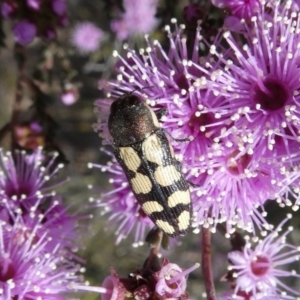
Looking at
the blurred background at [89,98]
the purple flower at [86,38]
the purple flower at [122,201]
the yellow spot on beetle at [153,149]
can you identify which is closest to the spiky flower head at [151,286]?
the yellow spot on beetle at [153,149]

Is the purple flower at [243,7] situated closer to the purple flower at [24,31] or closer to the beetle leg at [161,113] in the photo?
the beetle leg at [161,113]

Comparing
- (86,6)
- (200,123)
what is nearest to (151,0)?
(86,6)

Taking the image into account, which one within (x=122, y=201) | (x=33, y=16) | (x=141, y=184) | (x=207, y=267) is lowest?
(x=207, y=267)

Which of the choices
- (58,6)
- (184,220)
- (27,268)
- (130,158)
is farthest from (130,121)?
(58,6)

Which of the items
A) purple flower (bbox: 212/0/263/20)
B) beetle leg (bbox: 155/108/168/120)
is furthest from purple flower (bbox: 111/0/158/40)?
beetle leg (bbox: 155/108/168/120)

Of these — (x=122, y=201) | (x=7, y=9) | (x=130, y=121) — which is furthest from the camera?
(x=7, y=9)

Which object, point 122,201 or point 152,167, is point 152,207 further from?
point 122,201
